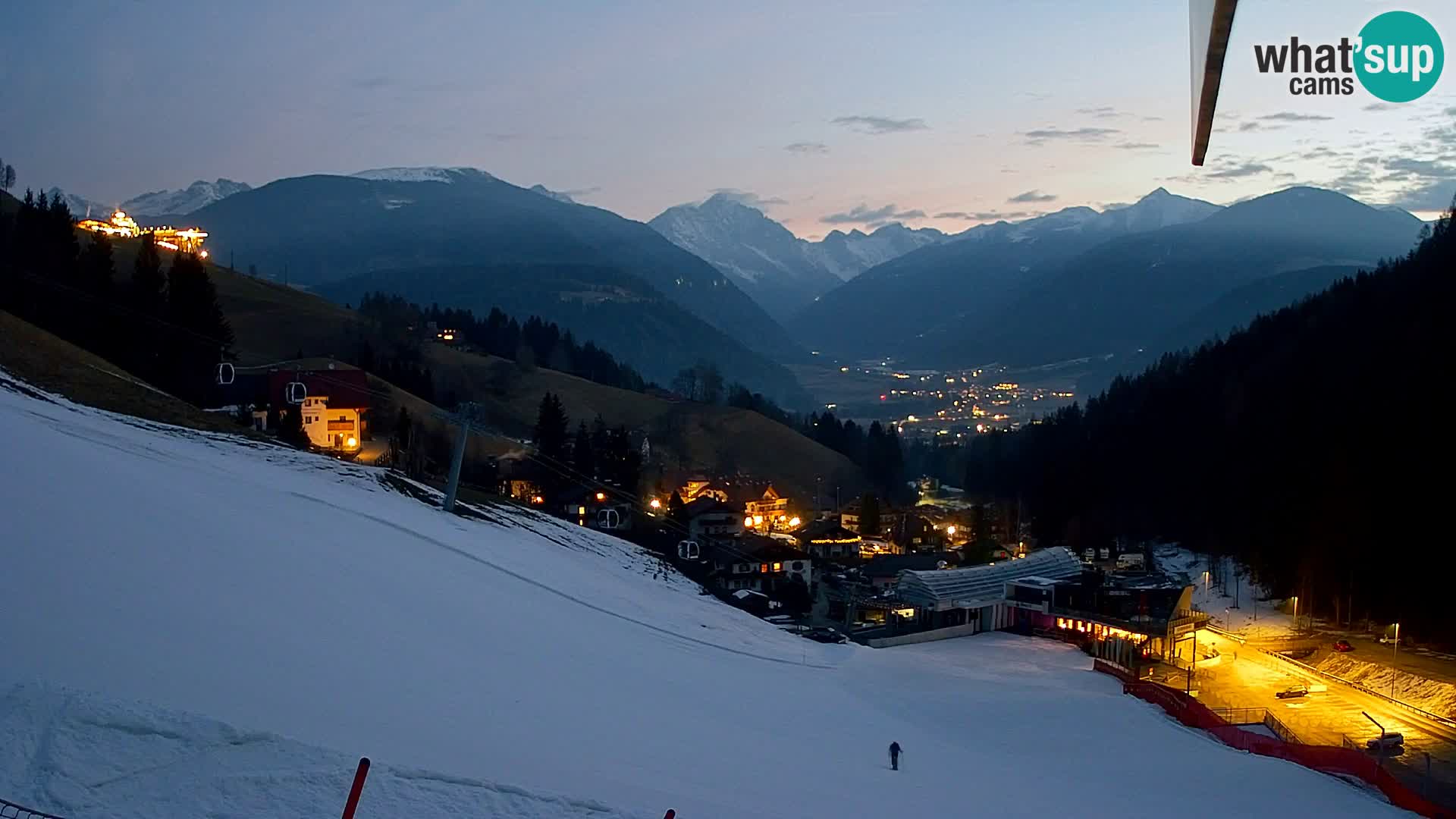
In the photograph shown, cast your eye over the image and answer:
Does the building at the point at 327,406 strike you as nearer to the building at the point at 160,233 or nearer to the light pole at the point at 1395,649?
the light pole at the point at 1395,649

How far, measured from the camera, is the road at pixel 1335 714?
Answer: 70.8 feet

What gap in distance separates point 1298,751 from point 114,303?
4762 cm

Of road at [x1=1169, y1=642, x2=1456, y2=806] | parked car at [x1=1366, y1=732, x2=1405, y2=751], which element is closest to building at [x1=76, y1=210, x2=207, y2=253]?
road at [x1=1169, y1=642, x2=1456, y2=806]

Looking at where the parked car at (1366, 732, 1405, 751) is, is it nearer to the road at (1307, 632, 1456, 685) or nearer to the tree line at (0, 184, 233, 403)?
the road at (1307, 632, 1456, 685)

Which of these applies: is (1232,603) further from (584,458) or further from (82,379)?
(82,379)

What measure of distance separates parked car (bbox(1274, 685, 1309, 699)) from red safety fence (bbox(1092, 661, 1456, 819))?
11.9 ft

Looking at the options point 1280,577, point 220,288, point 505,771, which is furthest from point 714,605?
point 220,288

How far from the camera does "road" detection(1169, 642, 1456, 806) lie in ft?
70.8

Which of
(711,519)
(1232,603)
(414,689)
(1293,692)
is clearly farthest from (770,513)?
(414,689)


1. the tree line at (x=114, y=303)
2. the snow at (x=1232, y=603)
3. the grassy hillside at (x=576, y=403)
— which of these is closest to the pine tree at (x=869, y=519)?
the grassy hillside at (x=576, y=403)

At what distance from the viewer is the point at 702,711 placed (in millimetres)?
16656

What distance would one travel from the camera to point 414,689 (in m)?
12.8

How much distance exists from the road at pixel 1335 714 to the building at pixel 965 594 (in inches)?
330

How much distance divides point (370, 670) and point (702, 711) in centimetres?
588
